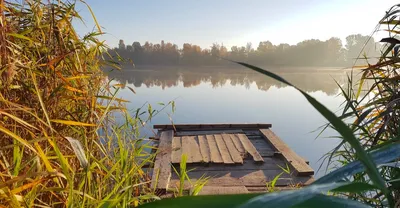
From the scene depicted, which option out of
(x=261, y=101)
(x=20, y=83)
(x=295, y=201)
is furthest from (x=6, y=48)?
(x=261, y=101)

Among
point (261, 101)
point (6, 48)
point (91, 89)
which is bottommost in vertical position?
point (261, 101)

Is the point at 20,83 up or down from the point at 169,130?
up

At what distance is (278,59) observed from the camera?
35.8 meters

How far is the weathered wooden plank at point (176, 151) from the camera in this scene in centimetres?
372

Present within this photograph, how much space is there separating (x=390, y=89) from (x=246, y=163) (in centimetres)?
281

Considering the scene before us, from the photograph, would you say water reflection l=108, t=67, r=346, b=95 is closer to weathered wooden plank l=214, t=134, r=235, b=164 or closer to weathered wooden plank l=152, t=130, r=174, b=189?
weathered wooden plank l=214, t=134, r=235, b=164

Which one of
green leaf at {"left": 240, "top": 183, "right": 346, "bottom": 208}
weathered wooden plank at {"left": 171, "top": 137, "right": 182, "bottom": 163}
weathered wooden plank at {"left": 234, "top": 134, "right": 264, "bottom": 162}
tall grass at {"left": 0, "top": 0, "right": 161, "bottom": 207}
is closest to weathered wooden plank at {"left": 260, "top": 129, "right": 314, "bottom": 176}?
weathered wooden plank at {"left": 234, "top": 134, "right": 264, "bottom": 162}

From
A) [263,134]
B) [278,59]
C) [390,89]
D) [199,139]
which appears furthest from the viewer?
[278,59]

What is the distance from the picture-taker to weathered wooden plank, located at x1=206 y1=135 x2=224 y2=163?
12.3ft

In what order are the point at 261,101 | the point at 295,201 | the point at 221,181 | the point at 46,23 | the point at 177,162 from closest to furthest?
the point at 295,201
the point at 46,23
the point at 221,181
the point at 177,162
the point at 261,101

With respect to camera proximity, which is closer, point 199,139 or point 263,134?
point 199,139

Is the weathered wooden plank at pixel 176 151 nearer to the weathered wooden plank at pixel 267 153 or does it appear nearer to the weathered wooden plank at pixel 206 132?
the weathered wooden plank at pixel 206 132

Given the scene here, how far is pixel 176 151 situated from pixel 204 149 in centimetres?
37

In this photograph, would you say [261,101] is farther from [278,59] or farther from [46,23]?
[278,59]
